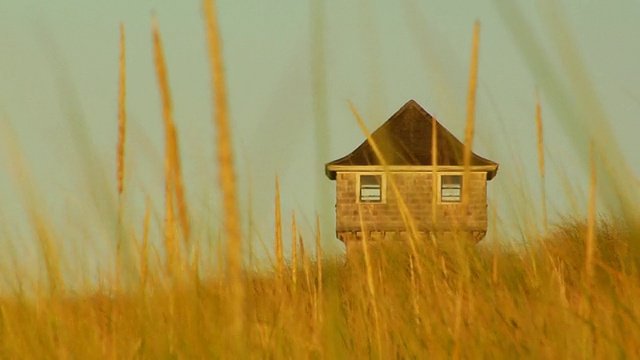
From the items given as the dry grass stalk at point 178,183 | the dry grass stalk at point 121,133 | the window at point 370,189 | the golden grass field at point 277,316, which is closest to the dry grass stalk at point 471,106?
the golden grass field at point 277,316

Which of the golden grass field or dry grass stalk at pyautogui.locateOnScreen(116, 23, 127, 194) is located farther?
dry grass stalk at pyautogui.locateOnScreen(116, 23, 127, 194)

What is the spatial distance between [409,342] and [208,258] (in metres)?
0.55

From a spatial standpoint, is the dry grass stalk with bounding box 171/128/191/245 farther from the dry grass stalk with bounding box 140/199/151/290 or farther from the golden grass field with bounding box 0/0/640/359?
the dry grass stalk with bounding box 140/199/151/290

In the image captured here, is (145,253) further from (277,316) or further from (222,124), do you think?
(222,124)

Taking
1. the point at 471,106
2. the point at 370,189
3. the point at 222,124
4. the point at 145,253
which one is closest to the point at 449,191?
the point at 370,189

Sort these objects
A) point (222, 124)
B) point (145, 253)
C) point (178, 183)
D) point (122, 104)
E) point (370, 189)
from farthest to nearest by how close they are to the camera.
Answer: point (370, 189), point (145, 253), point (122, 104), point (178, 183), point (222, 124)

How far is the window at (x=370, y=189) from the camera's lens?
80.3 feet

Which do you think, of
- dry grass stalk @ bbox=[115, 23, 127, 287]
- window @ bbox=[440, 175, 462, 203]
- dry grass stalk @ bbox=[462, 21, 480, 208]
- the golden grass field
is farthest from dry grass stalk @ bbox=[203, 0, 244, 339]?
window @ bbox=[440, 175, 462, 203]

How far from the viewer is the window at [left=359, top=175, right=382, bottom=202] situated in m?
24.5

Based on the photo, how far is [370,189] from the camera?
24562mm

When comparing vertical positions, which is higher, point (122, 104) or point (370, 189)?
point (122, 104)

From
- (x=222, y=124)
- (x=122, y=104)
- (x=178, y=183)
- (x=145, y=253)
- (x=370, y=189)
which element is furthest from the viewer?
(x=370, y=189)

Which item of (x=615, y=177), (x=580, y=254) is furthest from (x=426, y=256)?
(x=580, y=254)

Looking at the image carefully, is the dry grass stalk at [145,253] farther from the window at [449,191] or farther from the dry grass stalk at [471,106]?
the window at [449,191]
